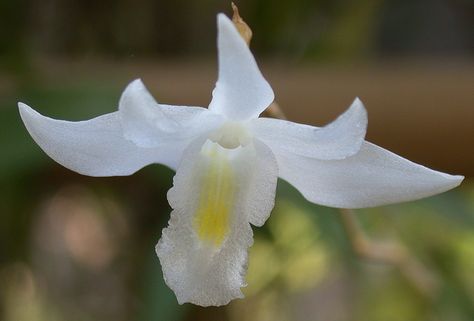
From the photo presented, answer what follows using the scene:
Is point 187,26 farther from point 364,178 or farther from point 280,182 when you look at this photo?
point 364,178

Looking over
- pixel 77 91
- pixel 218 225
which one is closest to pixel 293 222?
pixel 77 91

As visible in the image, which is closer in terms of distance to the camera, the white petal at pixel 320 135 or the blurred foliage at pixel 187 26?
the white petal at pixel 320 135

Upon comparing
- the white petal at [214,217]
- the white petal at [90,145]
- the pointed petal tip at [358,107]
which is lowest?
the white petal at [214,217]

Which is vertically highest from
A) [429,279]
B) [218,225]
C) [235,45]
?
[235,45]

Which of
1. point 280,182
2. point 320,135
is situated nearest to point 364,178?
point 320,135

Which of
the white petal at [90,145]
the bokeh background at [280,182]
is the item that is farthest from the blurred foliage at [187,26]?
the white petal at [90,145]

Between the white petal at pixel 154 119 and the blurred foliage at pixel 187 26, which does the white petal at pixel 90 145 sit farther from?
the blurred foliage at pixel 187 26

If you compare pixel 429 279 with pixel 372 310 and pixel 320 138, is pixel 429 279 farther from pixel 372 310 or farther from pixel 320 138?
pixel 320 138
